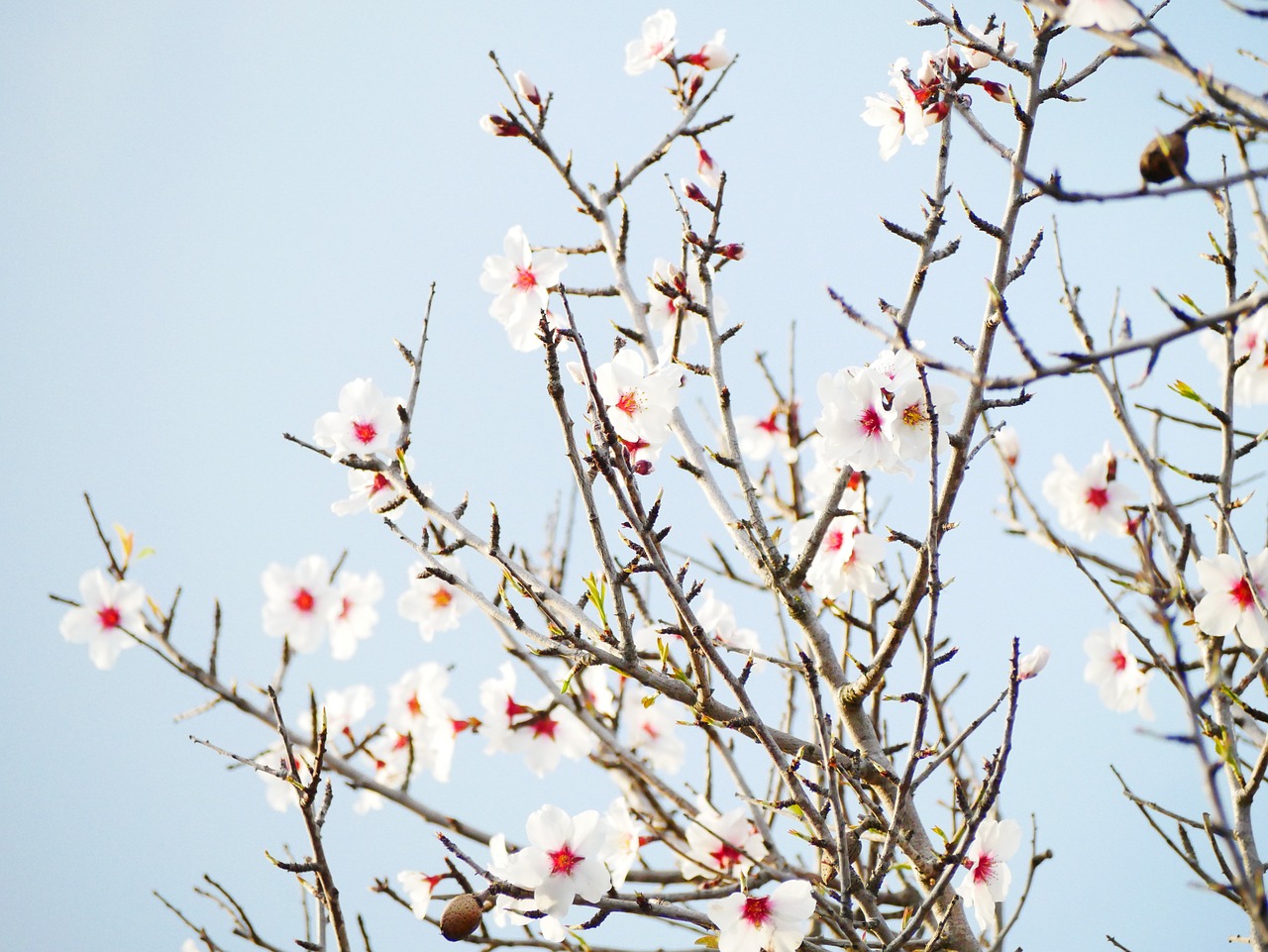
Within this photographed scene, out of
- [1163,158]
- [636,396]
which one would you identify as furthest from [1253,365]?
[636,396]

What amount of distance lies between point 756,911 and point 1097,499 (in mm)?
2210

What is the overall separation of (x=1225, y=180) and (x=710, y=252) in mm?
1393

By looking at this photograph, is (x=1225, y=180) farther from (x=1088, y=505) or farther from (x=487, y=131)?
(x=1088, y=505)

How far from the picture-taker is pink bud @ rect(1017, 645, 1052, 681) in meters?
1.85

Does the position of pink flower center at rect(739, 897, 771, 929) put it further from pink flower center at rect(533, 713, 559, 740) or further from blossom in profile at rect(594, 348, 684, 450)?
pink flower center at rect(533, 713, 559, 740)

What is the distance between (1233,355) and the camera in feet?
7.47

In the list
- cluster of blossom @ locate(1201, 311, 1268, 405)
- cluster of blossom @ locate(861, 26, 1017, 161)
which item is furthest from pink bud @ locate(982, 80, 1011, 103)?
cluster of blossom @ locate(1201, 311, 1268, 405)

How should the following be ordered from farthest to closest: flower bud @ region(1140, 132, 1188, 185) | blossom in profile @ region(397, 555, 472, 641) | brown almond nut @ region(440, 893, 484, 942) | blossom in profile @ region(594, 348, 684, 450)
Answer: blossom in profile @ region(397, 555, 472, 641)
blossom in profile @ region(594, 348, 684, 450)
brown almond nut @ region(440, 893, 484, 942)
flower bud @ region(1140, 132, 1188, 185)

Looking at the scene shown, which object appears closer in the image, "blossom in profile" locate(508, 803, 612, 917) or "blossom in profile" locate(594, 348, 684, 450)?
"blossom in profile" locate(508, 803, 612, 917)

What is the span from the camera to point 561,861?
191cm

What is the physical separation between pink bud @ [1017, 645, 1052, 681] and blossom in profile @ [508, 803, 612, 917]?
956mm

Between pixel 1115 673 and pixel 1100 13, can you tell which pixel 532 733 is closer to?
pixel 1115 673

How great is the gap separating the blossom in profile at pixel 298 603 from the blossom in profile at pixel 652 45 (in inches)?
92.5

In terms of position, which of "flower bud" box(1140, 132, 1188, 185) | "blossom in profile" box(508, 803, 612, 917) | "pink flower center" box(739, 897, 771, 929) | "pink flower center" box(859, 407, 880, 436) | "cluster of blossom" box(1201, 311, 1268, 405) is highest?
"cluster of blossom" box(1201, 311, 1268, 405)
